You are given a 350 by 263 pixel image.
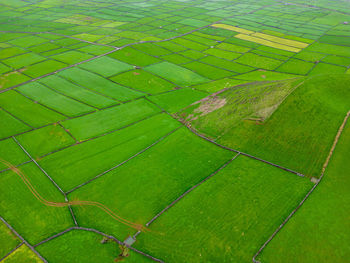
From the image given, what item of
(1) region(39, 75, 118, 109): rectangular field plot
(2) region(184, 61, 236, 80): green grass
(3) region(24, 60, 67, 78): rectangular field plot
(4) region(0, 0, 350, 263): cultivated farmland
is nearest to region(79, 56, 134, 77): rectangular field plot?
(4) region(0, 0, 350, 263): cultivated farmland

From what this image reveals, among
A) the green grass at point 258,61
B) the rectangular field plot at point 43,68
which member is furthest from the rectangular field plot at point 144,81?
the green grass at point 258,61

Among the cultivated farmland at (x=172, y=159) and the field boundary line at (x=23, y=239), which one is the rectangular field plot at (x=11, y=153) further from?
the field boundary line at (x=23, y=239)

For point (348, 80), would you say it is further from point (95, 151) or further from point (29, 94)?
point (29, 94)

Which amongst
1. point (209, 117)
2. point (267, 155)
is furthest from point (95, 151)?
point (267, 155)

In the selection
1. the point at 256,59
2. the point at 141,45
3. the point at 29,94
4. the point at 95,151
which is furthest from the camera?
the point at 141,45

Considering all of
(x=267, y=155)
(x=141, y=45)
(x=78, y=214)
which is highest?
(x=141, y=45)

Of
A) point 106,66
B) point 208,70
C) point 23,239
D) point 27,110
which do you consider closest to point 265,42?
point 208,70

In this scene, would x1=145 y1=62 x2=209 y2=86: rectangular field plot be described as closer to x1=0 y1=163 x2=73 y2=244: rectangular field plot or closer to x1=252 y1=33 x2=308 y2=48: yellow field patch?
x1=0 y1=163 x2=73 y2=244: rectangular field plot
